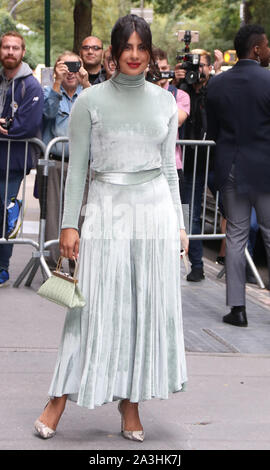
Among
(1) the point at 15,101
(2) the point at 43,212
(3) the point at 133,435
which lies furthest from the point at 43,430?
(1) the point at 15,101

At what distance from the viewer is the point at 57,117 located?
8680mm

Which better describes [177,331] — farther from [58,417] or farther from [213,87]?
[213,87]

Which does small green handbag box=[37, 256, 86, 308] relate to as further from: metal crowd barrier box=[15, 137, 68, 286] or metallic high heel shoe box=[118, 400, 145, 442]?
metal crowd barrier box=[15, 137, 68, 286]

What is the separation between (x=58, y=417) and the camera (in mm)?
4484

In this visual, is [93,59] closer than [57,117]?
No

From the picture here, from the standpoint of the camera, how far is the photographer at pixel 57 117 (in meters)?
8.56

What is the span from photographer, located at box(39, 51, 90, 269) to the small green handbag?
4.27m

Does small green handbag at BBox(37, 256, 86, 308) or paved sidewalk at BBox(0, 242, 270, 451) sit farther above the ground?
small green handbag at BBox(37, 256, 86, 308)

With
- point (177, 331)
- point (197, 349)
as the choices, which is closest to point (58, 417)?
point (177, 331)

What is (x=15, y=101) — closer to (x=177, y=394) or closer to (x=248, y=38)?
(x=248, y=38)

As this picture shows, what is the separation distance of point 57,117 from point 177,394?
3939 millimetres

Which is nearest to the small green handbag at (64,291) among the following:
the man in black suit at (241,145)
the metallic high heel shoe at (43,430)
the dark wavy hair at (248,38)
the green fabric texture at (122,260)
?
the green fabric texture at (122,260)

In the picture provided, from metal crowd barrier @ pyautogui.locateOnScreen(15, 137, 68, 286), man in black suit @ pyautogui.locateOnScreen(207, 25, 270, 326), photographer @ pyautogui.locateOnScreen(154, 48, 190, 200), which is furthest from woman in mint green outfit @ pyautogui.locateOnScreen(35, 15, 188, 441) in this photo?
photographer @ pyautogui.locateOnScreen(154, 48, 190, 200)

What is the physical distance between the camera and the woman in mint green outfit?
4.28 meters
